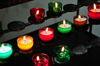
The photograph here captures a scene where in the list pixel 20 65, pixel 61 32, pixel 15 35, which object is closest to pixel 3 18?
pixel 15 35

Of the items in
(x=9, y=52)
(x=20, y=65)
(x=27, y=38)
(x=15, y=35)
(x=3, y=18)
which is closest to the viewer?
(x=9, y=52)

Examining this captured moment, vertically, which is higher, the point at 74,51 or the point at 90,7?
the point at 90,7

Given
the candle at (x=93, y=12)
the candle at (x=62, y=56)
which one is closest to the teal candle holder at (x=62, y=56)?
the candle at (x=62, y=56)

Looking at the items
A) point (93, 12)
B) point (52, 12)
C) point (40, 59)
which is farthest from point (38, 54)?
point (93, 12)

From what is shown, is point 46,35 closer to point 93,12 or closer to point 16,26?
point 16,26

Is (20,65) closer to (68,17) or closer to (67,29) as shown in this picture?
(67,29)

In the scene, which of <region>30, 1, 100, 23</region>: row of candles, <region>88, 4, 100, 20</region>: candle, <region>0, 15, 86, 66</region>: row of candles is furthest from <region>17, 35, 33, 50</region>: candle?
<region>88, 4, 100, 20</region>: candle

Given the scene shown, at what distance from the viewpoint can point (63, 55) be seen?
981mm

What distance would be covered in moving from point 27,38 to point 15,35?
0.49 meters

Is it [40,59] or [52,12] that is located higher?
[52,12]

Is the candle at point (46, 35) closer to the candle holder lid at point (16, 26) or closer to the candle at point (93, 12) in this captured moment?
the candle holder lid at point (16, 26)

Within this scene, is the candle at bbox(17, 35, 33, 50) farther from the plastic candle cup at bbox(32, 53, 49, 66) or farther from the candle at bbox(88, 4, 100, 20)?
the candle at bbox(88, 4, 100, 20)

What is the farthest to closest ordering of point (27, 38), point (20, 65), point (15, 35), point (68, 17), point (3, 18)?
point (68, 17), point (15, 35), point (3, 18), point (20, 65), point (27, 38)

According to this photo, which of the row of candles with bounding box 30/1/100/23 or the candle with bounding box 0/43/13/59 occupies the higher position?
the row of candles with bounding box 30/1/100/23
